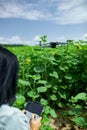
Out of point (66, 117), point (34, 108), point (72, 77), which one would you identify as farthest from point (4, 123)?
point (72, 77)

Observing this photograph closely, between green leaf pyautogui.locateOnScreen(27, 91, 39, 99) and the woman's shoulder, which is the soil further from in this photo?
the woman's shoulder

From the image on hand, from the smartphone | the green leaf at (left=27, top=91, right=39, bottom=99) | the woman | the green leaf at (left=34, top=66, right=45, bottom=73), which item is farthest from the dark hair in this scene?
the green leaf at (left=34, top=66, right=45, bottom=73)

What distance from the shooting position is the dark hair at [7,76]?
1.76 meters

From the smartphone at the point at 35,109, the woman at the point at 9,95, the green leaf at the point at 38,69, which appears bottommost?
the green leaf at the point at 38,69

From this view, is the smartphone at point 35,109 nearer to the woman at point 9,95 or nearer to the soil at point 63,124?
the woman at point 9,95

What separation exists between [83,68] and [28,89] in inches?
38.7

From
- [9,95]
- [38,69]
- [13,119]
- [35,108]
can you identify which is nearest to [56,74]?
[38,69]

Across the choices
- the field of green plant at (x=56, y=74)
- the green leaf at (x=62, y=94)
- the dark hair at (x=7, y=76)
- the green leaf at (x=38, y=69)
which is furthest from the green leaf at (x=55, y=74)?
the dark hair at (x=7, y=76)

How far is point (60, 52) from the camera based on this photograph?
5.12 metres

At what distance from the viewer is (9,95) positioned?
6.03 feet

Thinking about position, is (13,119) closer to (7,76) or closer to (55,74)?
(7,76)

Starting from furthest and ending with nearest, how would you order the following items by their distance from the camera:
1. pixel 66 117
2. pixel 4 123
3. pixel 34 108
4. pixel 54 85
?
1. pixel 54 85
2. pixel 66 117
3. pixel 34 108
4. pixel 4 123

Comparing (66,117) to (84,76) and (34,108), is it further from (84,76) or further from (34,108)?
(34,108)

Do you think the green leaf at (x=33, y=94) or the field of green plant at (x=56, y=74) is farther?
the field of green plant at (x=56, y=74)
